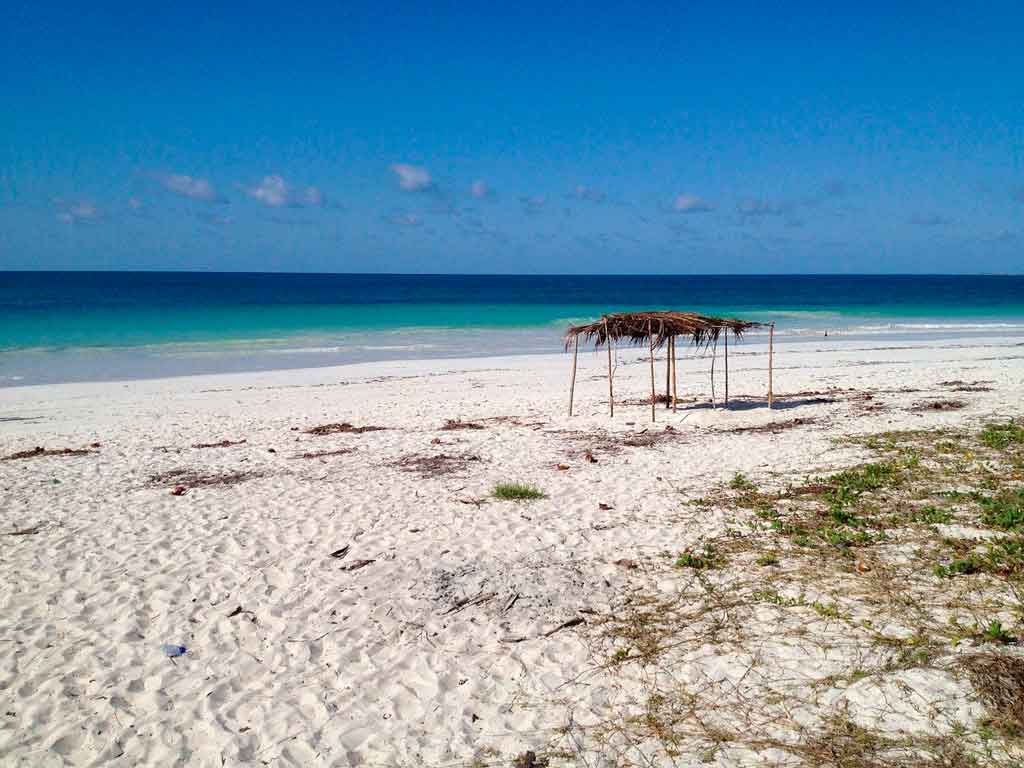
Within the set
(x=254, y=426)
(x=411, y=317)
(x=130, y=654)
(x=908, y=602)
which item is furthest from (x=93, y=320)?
(x=908, y=602)

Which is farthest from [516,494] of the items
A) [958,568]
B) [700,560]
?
[958,568]

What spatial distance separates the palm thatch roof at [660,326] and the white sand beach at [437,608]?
6.45 ft

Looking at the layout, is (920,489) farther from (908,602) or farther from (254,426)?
(254,426)

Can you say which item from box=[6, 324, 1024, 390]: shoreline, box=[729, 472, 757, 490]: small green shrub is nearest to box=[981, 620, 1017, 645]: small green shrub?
box=[729, 472, 757, 490]: small green shrub

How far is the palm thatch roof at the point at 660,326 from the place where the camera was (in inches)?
473

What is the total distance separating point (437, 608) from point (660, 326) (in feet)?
26.5

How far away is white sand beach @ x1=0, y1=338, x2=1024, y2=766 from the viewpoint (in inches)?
146

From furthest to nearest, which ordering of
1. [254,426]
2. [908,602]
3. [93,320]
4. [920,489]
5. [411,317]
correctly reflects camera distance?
[411,317]
[93,320]
[254,426]
[920,489]
[908,602]

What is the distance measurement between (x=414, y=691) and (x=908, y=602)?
3.44 m

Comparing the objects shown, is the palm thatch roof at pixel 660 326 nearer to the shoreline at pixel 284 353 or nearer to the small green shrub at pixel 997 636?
the small green shrub at pixel 997 636

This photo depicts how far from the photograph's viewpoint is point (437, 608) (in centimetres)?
517

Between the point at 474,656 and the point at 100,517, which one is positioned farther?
the point at 100,517

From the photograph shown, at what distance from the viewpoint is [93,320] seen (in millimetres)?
39969

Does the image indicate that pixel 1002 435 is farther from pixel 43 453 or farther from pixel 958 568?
pixel 43 453
